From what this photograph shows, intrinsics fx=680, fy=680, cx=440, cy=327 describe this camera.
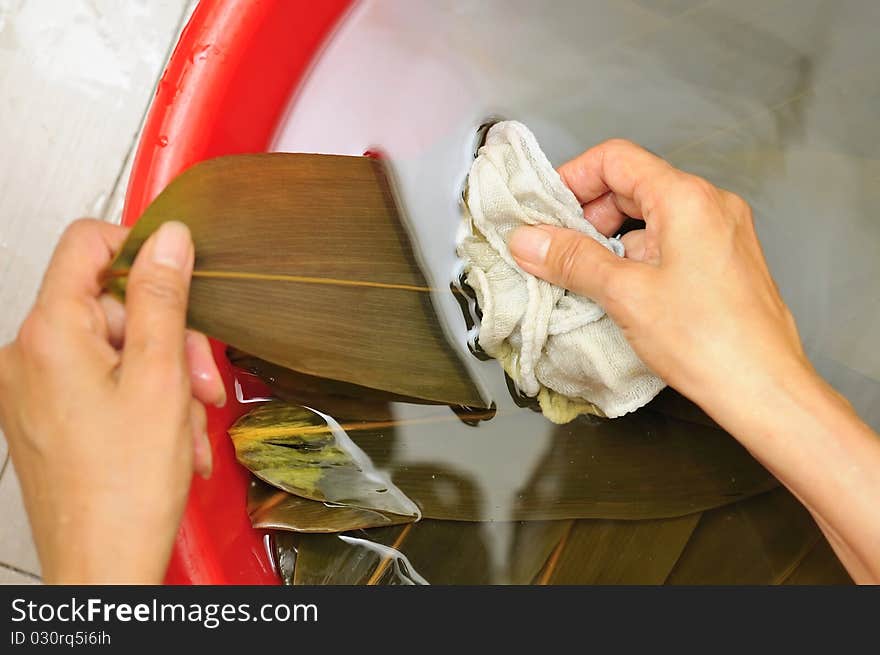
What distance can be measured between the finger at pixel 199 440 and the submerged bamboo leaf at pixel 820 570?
76 centimetres

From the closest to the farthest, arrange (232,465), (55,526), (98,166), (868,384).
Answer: (55,526)
(232,465)
(868,384)
(98,166)

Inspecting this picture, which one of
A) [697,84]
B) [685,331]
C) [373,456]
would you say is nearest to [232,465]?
[373,456]

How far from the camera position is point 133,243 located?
595 millimetres

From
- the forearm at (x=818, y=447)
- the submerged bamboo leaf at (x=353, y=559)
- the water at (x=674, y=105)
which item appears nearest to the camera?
the forearm at (x=818, y=447)

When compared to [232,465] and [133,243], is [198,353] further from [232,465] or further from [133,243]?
[232,465]

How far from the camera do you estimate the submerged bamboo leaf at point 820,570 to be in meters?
0.89

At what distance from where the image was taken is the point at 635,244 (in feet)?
2.75

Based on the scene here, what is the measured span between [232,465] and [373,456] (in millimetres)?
177

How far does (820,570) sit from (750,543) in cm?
9

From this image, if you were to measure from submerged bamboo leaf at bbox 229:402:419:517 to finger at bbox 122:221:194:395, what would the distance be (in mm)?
271

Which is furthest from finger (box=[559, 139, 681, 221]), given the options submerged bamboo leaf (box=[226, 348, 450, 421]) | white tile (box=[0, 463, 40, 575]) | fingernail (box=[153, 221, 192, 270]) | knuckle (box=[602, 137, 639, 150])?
white tile (box=[0, 463, 40, 575])

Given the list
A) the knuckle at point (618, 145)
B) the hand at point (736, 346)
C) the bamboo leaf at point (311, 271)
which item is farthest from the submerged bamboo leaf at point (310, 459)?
the knuckle at point (618, 145)

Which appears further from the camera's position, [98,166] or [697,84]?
[98,166]

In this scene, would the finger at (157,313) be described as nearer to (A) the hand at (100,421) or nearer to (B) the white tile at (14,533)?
(A) the hand at (100,421)
